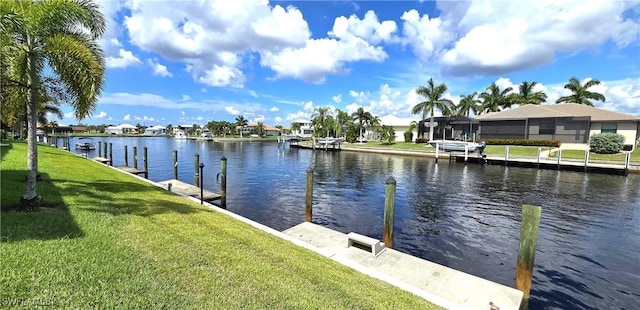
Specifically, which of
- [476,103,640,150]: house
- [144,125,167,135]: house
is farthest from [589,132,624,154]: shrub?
[144,125,167,135]: house

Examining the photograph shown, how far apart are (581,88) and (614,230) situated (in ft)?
166

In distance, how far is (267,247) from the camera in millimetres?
6238

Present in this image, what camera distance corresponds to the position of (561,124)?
128ft

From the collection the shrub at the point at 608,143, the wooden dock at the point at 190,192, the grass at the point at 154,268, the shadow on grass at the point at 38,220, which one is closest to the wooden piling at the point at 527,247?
the grass at the point at 154,268

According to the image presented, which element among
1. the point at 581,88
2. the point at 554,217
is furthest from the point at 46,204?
the point at 581,88

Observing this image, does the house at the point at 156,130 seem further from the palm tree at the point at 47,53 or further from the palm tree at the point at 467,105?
the palm tree at the point at 47,53

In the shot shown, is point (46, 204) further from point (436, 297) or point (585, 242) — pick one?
point (585, 242)

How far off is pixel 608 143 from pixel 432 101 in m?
21.8

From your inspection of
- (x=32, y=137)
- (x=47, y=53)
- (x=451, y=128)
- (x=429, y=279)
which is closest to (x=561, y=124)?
(x=451, y=128)

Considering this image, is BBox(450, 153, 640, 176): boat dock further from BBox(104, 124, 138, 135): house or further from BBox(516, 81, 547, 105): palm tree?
BBox(104, 124, 138, 135): house

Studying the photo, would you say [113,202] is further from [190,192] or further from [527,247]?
[527,247]

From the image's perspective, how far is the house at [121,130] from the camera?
162 metres

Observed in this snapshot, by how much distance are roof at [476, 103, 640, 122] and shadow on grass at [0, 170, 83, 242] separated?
4962 cm

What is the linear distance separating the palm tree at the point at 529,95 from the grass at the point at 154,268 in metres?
60.2
